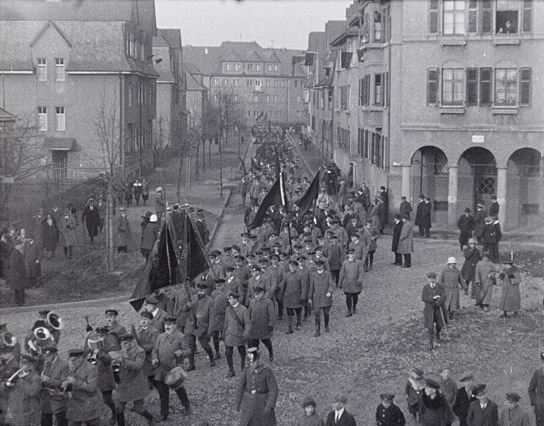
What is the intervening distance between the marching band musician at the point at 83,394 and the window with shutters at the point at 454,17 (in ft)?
77.6

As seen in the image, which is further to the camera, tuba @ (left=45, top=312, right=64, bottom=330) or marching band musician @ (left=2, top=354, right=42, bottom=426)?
tuba @ (left=45, top=312, right=64, bottom=330)

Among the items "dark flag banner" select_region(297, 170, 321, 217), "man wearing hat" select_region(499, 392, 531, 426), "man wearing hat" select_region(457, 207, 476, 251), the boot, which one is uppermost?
"dark flag banner" select_region(297, 170, 321, 217)

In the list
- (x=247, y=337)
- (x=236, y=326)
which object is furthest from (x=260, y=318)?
(x=236, y=326)

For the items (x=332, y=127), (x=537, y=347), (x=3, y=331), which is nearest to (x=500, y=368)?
(x=537, y=347)

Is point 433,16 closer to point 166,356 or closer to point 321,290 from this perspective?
point 321,290

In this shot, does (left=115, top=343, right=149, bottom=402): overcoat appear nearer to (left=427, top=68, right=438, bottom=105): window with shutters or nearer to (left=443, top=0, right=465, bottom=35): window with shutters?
(left=427, top=68, right=438, bottom=105): window with shutters

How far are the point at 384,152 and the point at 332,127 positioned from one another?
23.8m

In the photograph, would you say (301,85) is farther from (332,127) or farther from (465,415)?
(465,415)

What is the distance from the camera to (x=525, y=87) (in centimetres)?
3062

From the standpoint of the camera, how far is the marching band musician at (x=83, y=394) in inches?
421

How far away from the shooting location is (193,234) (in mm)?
16469

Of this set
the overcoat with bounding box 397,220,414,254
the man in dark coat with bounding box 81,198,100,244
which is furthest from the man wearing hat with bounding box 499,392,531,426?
the man in dark coat with bounding box 81,198,100,244

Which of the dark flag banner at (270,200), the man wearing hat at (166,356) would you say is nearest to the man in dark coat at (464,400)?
the man wearing hat at (166,356)

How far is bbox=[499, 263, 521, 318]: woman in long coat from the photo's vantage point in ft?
57.1
